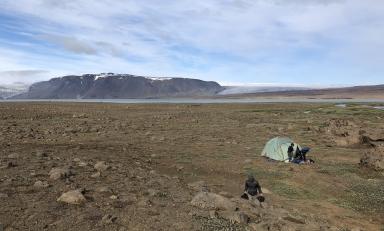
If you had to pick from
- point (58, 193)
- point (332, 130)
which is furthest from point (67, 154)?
point (332, 130)

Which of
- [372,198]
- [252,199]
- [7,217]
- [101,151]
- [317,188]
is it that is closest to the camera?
[7,217]

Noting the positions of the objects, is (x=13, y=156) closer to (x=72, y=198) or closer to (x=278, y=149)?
(x=72, y=198)

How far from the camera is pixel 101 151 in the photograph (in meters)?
29.0

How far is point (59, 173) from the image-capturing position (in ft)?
63.1

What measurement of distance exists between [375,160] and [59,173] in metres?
18.4

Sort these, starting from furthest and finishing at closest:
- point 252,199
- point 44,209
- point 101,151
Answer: point 101,151, point 252,199, point 44,209

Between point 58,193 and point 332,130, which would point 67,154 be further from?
point 332,130

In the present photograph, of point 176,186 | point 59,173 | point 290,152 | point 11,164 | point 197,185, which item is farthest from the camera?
point 290,152

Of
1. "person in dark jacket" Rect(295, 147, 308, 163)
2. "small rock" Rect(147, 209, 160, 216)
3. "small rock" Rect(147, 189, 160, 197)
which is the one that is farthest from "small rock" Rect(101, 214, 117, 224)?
"person in dark jacket" Rect(295, 147, 308, 163)

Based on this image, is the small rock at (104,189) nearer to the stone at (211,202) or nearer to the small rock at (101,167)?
the stone at (211,202)

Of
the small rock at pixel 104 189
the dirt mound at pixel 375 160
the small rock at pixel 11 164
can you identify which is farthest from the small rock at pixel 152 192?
the dirt mound at pixel 375 160

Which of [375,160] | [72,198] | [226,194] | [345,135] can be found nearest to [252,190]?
[226,194]

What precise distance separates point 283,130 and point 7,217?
38382 millimetres

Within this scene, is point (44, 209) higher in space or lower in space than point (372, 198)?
higher
